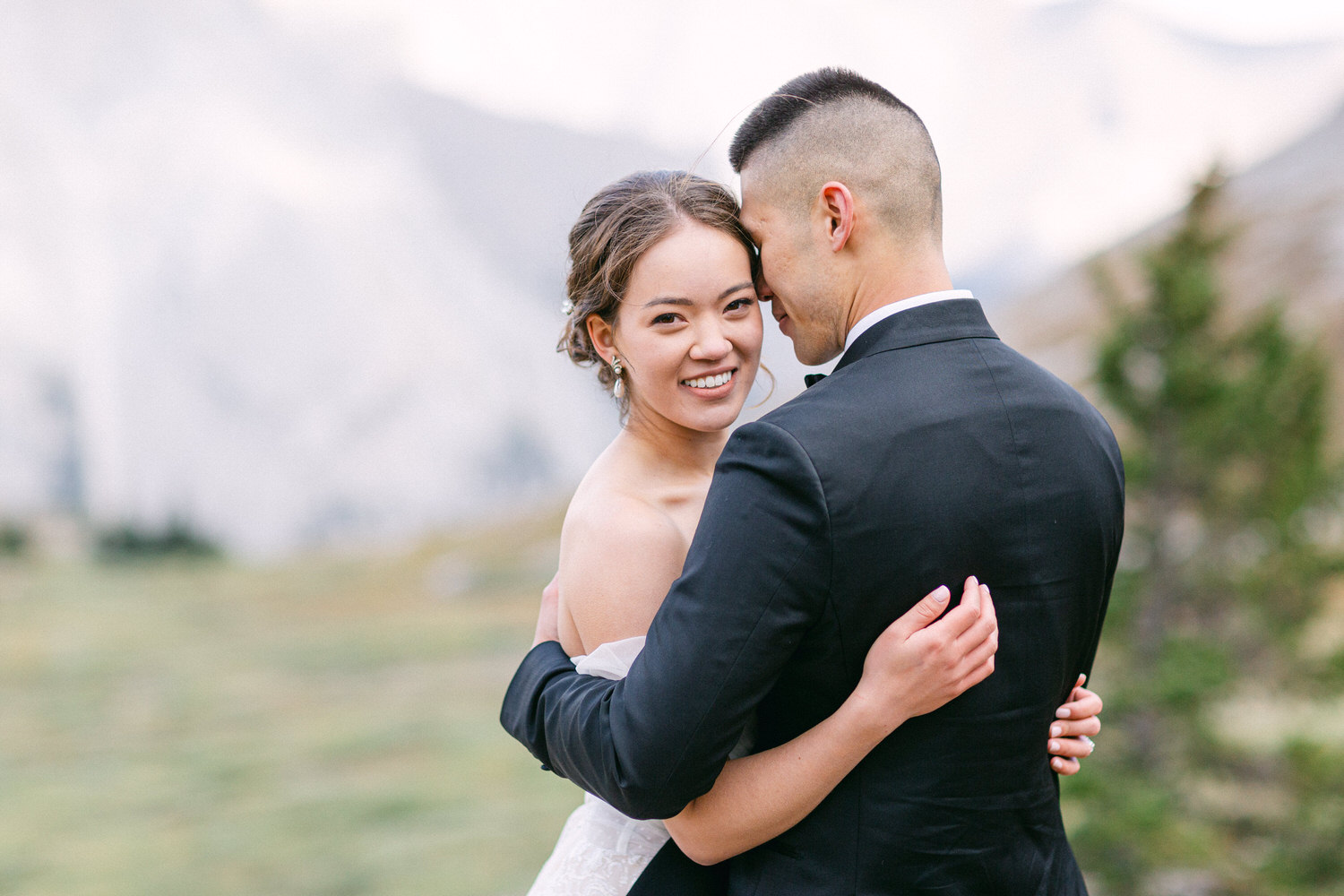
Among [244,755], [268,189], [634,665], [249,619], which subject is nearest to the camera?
[634,665]

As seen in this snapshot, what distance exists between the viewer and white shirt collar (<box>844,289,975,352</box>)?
1.47m

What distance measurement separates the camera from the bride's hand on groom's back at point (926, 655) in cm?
129

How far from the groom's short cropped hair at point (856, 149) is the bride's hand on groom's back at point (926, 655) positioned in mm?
570

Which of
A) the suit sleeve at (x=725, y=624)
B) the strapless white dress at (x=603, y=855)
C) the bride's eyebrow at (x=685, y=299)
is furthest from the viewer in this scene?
the strapless white dress at (x=603, y=855)

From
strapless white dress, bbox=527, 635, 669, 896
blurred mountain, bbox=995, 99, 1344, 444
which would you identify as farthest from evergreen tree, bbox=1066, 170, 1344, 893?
blurred mountain, bbox=995, 99, 1344, 444

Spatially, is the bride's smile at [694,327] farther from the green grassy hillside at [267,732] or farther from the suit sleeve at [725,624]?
the green grassy hillside at [267,732]

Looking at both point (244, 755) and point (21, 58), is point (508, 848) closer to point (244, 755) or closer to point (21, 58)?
point (244, 755)

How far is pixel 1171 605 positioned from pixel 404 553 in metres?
13.5

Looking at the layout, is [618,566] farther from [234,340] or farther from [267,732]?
[234,340]

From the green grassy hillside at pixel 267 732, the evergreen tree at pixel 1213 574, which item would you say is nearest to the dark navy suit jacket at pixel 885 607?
the evergreen tree at pixel 1213 574

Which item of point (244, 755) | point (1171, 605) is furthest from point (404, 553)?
point (1171, 605)

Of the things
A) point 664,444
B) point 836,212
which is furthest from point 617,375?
point 836,212

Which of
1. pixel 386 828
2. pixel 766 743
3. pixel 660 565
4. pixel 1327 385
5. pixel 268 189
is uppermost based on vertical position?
pixel 268 189

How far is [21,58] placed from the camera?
23.9 m
